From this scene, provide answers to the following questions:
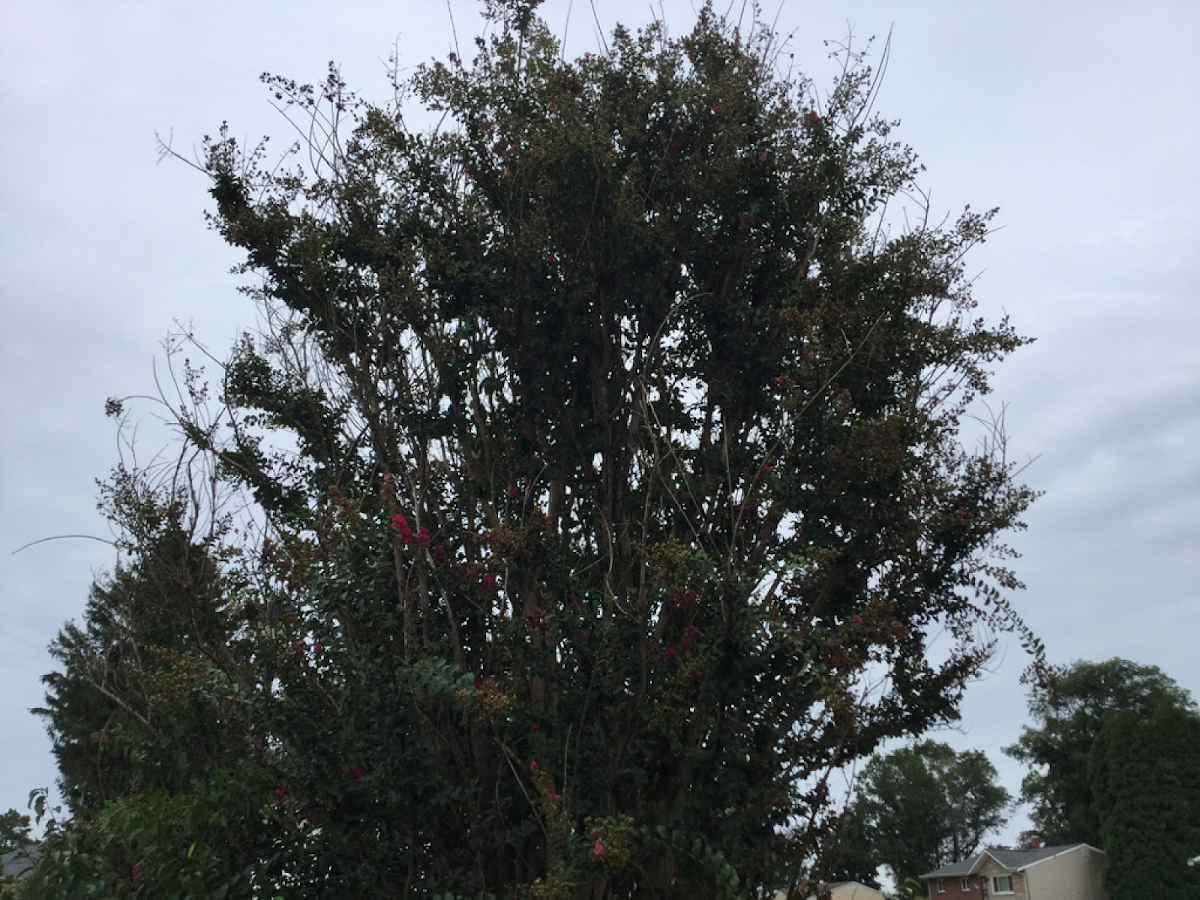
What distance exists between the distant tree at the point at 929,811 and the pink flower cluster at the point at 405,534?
160ft

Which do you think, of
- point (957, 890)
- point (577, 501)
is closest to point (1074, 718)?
point (957, 890)

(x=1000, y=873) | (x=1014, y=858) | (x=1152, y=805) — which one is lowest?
(x=1000, y=873)

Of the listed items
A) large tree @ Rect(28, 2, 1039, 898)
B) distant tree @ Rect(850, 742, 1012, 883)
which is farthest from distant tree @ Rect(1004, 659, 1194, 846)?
large tree @ Rect(28, 2, 1039, 898)

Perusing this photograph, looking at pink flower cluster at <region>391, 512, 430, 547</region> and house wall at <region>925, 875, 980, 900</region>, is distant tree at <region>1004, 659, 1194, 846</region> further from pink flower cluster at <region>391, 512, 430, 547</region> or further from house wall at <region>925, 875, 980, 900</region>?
pink flower cluster at <region>391, 512, 430, 547</region>

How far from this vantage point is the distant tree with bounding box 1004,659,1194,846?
45500 mm

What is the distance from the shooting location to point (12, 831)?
6.21m

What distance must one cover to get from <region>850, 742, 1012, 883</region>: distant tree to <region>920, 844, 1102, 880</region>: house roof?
402 inches

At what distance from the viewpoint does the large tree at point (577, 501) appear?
22.7ft

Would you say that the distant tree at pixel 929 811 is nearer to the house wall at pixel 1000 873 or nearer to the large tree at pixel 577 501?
the house wall at pixel 1000 873

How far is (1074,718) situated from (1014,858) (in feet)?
36.9

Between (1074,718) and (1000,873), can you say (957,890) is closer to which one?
(1000,873)

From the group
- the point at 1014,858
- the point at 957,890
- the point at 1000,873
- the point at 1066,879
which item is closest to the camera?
the point at 1066,879

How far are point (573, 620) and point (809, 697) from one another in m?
1.76

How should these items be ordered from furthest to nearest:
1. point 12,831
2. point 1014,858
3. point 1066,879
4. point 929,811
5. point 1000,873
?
1. point 929,811
2. point 1000,873
3. point 1014,858
4. point 1066,879
5. point 12,831
